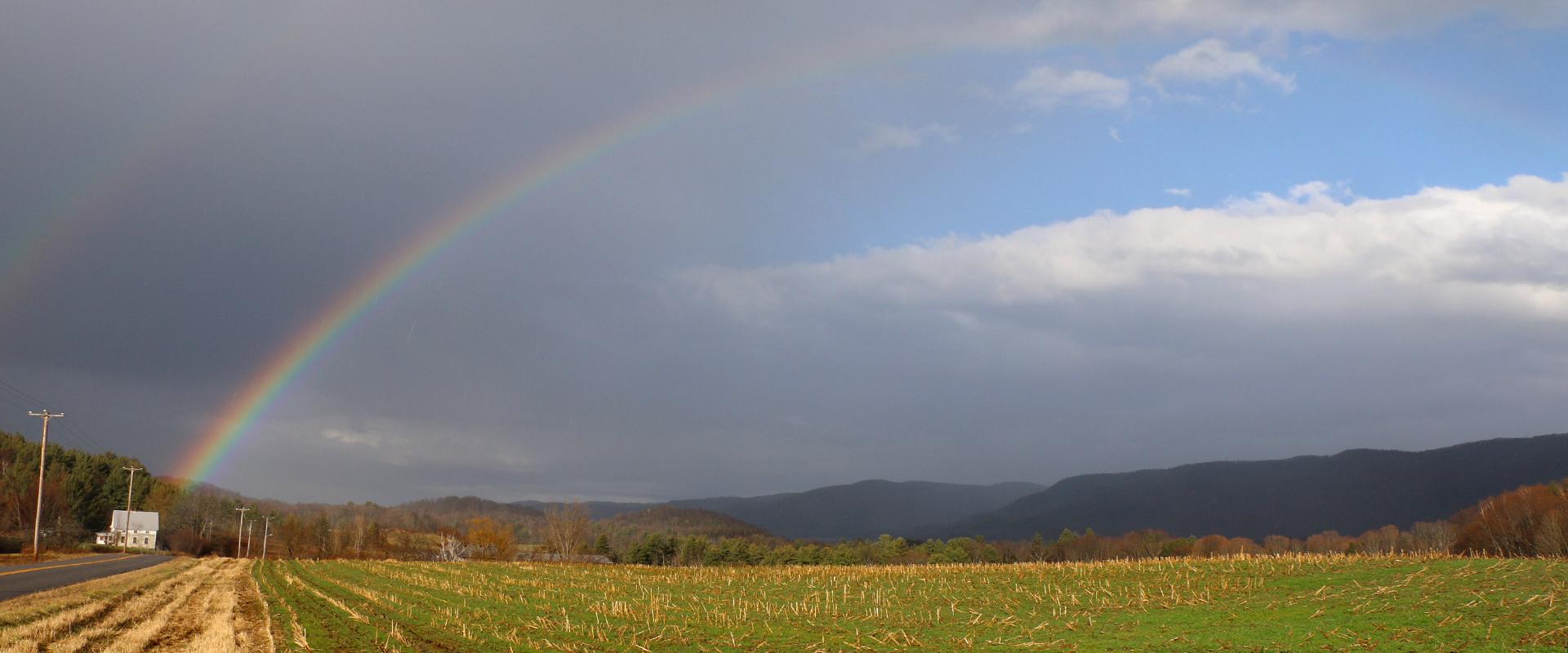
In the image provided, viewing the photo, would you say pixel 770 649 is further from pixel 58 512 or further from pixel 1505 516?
pixel 58 512

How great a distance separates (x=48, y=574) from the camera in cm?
5672

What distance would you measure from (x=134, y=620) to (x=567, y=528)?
140 meters

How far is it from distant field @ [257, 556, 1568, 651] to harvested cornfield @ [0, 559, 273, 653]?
1706 mm

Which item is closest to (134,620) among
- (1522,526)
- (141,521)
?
(1522,526)

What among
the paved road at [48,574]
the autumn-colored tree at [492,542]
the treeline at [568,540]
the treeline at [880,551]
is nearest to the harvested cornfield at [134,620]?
the paved road at [48,574]

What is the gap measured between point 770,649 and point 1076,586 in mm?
23280

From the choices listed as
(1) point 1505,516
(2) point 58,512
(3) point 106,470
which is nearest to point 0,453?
(3) point 106,470

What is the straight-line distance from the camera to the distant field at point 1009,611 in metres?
28.2

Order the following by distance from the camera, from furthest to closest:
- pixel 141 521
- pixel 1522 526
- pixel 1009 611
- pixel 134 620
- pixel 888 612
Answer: pixel 141 521, pixel 1522 526, pixel 888 612, pixel 1009 611, pixel 134 620

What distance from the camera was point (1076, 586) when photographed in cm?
4669

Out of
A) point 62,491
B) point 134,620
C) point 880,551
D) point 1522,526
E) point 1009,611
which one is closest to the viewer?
point 134,620

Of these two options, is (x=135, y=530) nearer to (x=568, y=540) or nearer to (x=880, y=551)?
(x=568, y=540)

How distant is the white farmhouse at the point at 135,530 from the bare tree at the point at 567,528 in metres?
67.1

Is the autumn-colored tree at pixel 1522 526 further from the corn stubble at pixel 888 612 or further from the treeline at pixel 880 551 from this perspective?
the corn stubble at pixel 888 612
